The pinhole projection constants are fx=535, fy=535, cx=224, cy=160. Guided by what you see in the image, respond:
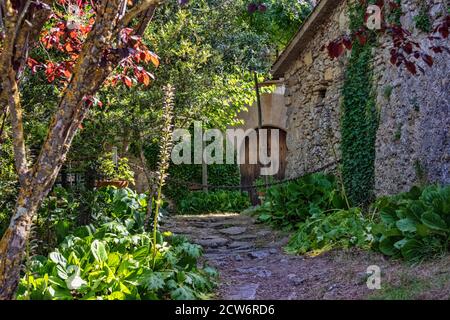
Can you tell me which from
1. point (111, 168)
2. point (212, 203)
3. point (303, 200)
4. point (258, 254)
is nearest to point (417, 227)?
point (258, 254)

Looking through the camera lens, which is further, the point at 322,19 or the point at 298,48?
the point at 298,48

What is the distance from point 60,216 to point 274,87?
28.5 feet

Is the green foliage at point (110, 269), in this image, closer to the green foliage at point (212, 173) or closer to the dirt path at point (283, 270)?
the dirt path at point (283, 270)

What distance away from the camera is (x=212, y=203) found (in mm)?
12766

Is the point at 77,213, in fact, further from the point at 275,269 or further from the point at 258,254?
the point at 275,269

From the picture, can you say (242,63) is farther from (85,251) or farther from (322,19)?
(85,251)

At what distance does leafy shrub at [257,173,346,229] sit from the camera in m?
7.37

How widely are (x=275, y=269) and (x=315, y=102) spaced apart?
441cm

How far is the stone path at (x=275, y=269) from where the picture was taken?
13.9ft

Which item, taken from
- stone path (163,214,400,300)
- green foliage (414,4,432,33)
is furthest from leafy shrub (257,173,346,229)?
green foliage (414,4,432,33)

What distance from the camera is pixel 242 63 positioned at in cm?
1103

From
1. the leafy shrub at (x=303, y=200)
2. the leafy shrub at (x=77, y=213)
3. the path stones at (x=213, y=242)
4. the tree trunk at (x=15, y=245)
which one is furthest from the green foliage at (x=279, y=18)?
the tree trunk at (x=15, y=245)

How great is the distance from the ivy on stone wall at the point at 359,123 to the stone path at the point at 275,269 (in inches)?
49.6

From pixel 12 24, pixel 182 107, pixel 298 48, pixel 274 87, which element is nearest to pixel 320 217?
pixel 182 107
